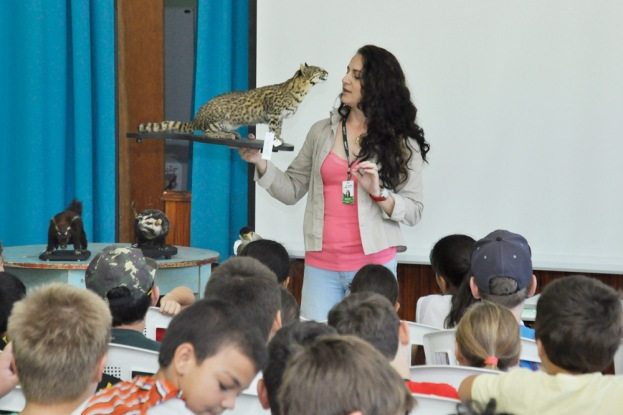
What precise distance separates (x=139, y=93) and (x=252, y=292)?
9.98 ft

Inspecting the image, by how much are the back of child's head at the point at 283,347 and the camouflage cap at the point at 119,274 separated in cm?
66

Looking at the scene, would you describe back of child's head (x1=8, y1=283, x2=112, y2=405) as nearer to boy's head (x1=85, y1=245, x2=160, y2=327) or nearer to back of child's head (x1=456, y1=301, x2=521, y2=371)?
boy's head (x1=85, y1=245, x2=160, y2=327)

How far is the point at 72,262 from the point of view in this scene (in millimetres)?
3105

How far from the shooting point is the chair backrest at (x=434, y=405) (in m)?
1.43

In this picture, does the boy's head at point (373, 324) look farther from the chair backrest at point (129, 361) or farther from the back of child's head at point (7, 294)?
the back of child's head at point (7, 294)

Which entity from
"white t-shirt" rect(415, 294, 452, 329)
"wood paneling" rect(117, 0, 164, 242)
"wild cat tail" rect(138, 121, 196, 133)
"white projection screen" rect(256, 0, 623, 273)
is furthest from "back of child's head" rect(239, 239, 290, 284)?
"wood paneling" rect(117, 0, 164, 242)

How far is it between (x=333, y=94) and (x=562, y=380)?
9.12ft

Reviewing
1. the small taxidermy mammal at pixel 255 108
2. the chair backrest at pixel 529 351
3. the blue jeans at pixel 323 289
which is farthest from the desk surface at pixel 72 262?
the chair backrest at pixel 529 351

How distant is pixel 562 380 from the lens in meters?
1.35

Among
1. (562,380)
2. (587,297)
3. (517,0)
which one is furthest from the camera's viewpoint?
(517,0)

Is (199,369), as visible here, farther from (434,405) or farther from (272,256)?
(272,256)

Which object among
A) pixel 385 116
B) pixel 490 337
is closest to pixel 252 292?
pixel 490 337

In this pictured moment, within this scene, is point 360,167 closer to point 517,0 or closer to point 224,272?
point 224,272

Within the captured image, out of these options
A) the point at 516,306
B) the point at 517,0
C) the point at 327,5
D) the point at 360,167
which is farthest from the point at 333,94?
the point at 516,306
